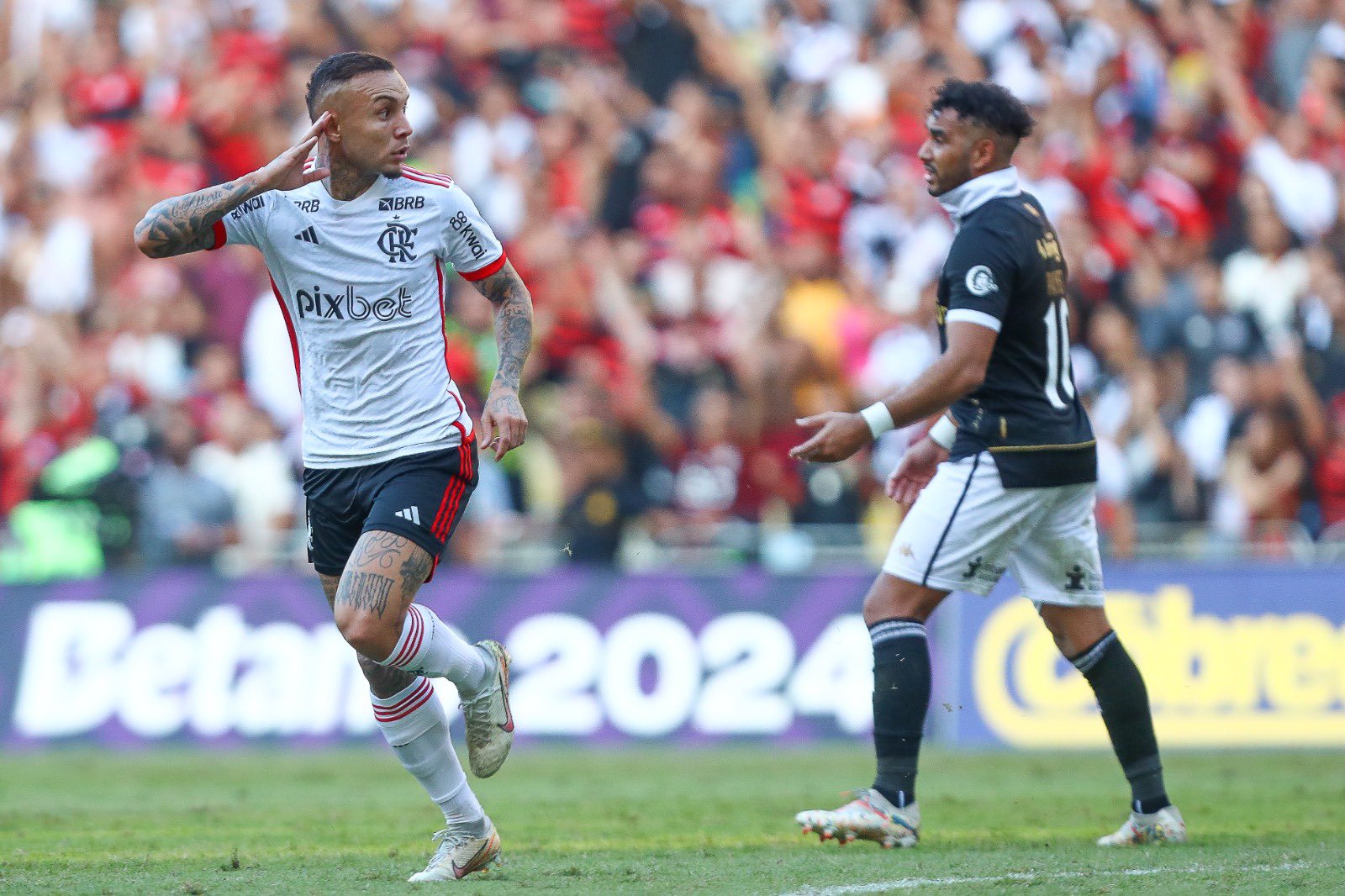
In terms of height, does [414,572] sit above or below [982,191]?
below

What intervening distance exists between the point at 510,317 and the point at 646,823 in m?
2.86

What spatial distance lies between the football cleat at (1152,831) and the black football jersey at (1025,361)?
1288 mm

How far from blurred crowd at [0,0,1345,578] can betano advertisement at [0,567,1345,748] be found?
330mm

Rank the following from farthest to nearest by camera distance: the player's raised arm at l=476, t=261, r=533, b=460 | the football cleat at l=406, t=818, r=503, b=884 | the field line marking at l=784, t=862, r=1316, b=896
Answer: the football cleat at l=406, t=818, r=503, b=884, the player's raised arm at l=476, t=261, r=533, b=460, the field line marking at l=784, t=862, r=1316, b=896

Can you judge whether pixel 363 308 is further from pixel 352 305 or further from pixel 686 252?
pixel 686 252

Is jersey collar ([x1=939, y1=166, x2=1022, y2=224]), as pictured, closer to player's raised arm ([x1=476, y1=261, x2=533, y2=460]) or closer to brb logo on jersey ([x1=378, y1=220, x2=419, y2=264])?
player's raised arm ([x1=476, y1=261, x2=533, y2=460])

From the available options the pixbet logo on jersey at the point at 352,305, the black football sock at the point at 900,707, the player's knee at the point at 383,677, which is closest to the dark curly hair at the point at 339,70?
the pixbet logo on jersey at the point at 352,305

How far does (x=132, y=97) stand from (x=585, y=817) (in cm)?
1065

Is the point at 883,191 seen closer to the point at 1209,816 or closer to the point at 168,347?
the point at 168,347

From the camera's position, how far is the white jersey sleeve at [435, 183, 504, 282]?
601 cm

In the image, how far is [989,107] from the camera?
6551 millimetres

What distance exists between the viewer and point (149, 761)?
1205 centimetres

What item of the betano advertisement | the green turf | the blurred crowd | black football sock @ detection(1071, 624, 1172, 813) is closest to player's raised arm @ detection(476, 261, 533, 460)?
the green turf

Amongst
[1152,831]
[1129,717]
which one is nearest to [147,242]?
[1129,717]
